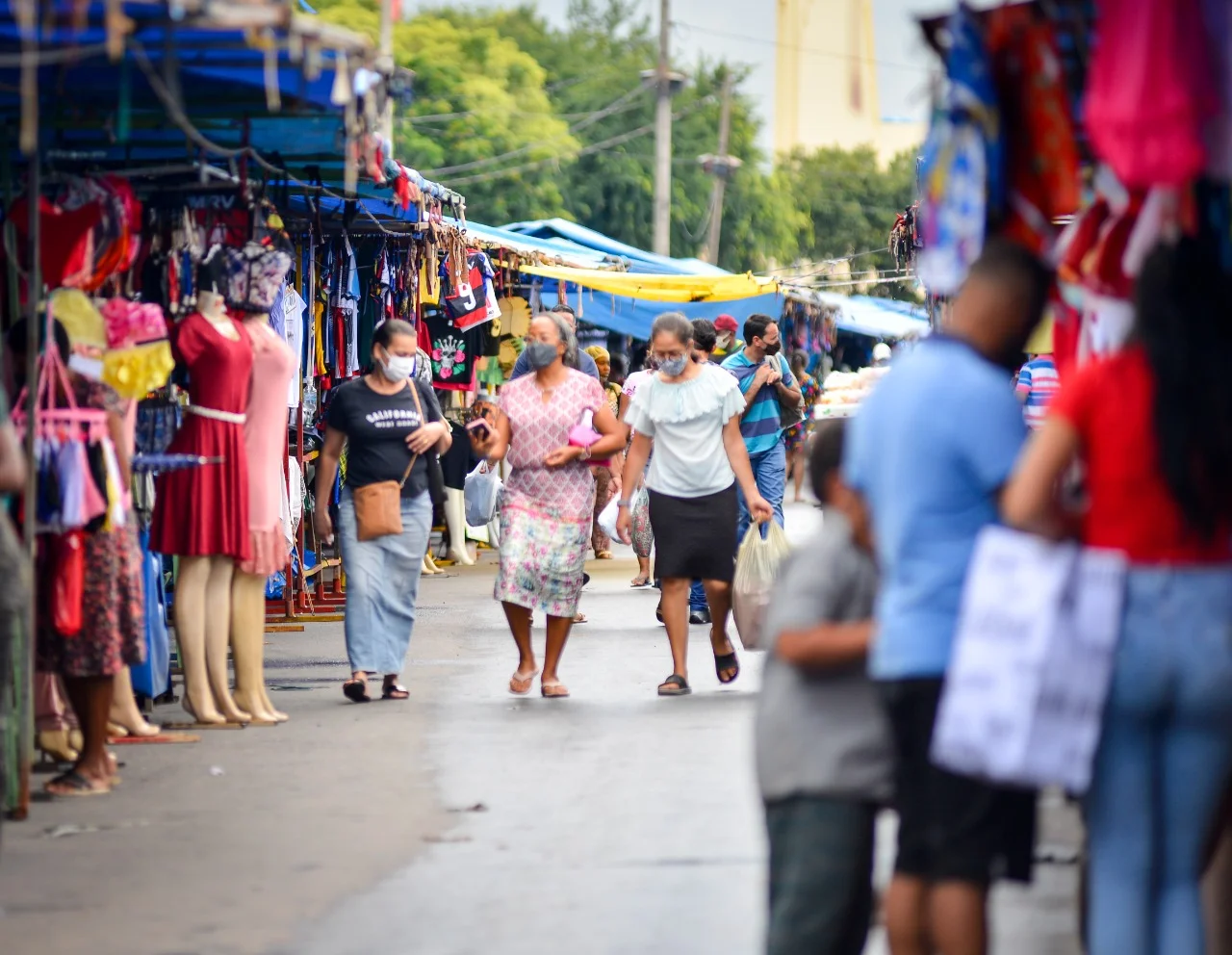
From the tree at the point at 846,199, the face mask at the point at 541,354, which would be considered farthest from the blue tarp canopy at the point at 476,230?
the tree at the point at 846,199

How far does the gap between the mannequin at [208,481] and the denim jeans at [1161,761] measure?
5.71 metres

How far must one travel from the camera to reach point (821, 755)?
4.18 metres

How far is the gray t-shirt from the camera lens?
4.18 meters

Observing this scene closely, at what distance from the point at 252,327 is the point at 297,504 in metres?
3.42

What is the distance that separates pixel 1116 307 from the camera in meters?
4.88

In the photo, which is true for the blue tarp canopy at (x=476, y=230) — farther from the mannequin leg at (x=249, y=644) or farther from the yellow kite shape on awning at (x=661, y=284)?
the mannequin leg at (x=249, y=644)

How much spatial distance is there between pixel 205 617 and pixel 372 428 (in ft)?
5.15

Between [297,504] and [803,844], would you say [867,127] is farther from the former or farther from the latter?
[803,844]

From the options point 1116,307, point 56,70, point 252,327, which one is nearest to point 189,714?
point 252,327

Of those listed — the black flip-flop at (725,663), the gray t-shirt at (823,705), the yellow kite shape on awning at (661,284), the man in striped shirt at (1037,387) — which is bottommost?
the black flip-flop at (725,663)

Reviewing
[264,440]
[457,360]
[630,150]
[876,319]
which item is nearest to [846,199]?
[630,150]

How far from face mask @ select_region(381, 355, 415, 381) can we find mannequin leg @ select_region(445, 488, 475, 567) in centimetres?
733

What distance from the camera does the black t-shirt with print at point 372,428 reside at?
34.0 feet

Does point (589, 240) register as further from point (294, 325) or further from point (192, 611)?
point (192, 611)
